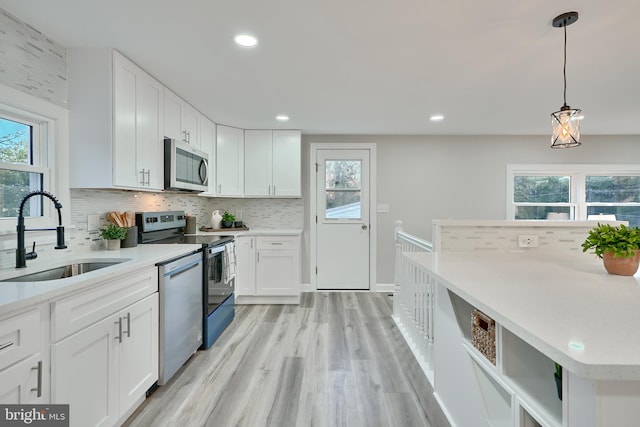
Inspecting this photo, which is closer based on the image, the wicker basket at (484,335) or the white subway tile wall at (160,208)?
the wicker basket at (484,335)

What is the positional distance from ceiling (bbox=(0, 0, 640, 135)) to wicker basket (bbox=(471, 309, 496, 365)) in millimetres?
1518

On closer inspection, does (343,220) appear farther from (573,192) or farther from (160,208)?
(573,192)

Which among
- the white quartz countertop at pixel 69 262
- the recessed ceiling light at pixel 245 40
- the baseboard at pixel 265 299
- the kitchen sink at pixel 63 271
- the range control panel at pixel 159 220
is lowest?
the baseboard at pixel 265 299

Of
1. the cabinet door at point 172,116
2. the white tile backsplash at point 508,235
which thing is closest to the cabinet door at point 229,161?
the cabinet door at point 172,116

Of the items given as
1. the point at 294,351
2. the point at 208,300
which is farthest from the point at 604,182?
the point at 208,300

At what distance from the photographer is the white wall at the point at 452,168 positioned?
4.30 meters

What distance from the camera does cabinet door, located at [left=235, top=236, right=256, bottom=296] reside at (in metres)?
3.60

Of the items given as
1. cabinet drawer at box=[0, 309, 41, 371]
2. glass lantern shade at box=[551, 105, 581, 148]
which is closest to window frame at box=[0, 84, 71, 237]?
cabinet drawer at box=[0, 309, 41, 371]

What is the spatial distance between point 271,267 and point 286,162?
4.51ft

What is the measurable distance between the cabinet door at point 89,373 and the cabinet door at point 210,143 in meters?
2.23

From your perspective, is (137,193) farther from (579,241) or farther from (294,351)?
(579,241)

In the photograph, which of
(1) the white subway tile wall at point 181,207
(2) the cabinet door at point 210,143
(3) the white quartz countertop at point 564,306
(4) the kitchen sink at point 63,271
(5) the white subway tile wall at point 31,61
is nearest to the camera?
(3) the white quartz countertop at point 564,306

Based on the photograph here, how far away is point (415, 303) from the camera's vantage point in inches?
104

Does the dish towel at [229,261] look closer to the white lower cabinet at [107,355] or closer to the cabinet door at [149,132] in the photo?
the cabinet door at [149,132]
